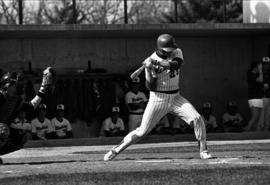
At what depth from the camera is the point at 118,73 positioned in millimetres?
18938

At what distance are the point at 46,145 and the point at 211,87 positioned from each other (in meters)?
5.76

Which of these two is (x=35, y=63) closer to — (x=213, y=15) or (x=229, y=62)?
(x=229, y=62)

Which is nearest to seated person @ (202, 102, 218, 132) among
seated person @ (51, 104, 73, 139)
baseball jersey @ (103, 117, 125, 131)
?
baseball jersey @ (103, 117, 125, 131)

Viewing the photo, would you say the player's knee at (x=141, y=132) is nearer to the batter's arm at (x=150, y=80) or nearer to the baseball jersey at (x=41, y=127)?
the batter's arm at (x=150, y=80)

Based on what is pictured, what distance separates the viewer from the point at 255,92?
58.7 feet

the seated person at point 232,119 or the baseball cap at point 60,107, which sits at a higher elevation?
the baseball cap at point 60,107

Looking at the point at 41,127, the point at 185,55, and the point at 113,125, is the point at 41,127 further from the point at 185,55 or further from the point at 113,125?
the point at 185,55

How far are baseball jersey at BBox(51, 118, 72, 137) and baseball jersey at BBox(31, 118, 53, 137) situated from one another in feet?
0.49

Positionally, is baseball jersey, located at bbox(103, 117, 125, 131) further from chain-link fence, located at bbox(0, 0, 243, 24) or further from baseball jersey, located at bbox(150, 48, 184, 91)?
chain-link fence, located at bbox(0, 0, 243, 24)

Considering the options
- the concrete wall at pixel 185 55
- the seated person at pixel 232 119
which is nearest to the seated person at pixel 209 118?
the seated person at pixel 232 119

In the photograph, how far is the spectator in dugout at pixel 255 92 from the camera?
58.2ft

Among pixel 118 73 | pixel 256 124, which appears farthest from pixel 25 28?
pixel 256 124

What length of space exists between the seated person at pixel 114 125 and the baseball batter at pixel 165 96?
6.95 meters

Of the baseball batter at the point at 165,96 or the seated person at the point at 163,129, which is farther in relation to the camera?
the seated person at the point at 163,129
